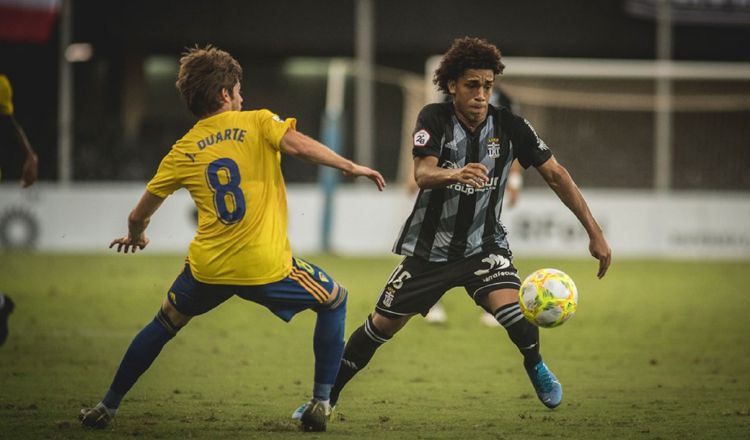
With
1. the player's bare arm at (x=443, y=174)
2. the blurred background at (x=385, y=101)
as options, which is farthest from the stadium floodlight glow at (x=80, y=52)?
the player's bare arm at (x=443, y=174)

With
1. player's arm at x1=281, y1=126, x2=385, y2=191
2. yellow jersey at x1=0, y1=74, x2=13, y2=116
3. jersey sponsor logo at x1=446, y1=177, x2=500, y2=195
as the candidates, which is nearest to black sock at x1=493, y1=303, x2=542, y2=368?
jersey sponsor logo at x1=446, y1=177, x2=500, y2=195

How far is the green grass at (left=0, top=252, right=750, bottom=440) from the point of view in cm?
651

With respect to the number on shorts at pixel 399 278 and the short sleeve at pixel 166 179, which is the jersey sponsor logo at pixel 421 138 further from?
the short sleeve at pixel 166 179

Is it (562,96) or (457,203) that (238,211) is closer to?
(457,203)

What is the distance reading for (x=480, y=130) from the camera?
264 inches

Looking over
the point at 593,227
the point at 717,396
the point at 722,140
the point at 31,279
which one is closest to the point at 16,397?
the point at 593,227

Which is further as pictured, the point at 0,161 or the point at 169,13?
the point at 169,13

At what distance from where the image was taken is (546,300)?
6551 millimetres

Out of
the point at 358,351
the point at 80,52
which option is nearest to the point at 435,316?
the point at 358,351

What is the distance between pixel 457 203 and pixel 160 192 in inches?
65.9

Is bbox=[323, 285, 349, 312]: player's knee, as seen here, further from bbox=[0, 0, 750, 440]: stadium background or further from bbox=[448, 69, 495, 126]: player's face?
bbox=[448, 69, 495, 126]: player's face

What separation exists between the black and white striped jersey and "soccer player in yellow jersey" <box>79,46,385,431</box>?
2.40ft

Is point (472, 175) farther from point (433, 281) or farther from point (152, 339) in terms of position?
point (152, 339)

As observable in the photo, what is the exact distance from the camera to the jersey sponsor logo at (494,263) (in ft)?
22.1
